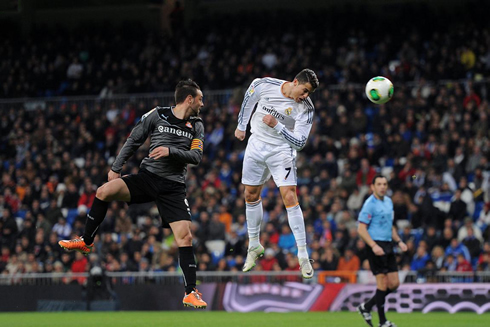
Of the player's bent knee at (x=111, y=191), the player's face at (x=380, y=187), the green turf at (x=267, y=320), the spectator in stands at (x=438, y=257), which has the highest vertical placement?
the player's bent knee at (x=111, y=191)

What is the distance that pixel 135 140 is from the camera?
33.1 feet

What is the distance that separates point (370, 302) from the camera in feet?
43.3

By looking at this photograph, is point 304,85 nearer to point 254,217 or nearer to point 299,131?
point 299,131

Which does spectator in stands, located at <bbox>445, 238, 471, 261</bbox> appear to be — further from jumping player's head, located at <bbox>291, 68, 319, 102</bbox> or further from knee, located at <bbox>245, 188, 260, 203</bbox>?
jumping player's head, located at <bbox>291, 68, 319, 102</bbox>

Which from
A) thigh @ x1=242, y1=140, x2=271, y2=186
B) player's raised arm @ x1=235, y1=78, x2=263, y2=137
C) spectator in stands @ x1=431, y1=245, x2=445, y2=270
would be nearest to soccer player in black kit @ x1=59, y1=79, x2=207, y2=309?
player's raised arm @ x1=235, y1=78, x2=263, y2=137

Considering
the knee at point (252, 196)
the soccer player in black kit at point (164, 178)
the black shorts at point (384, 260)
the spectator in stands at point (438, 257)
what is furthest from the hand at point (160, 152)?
the spectator in stands at point (438, 257)

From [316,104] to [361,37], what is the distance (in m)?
3.82

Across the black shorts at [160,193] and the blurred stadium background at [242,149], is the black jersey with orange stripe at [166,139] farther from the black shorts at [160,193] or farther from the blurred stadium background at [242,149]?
the blurred stadium background at [242,149]

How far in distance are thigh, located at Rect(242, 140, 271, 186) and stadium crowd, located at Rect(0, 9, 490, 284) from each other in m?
7.61

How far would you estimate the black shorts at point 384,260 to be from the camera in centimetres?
1312

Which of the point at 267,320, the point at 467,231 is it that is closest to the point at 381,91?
the point at 267,320

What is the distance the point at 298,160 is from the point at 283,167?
418 inches

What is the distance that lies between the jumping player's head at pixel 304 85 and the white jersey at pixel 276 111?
5.8 inches

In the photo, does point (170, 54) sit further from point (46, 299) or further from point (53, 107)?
point (46, 299)
